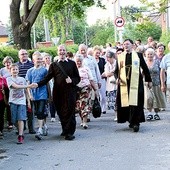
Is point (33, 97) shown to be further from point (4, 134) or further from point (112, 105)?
point (112, 105)


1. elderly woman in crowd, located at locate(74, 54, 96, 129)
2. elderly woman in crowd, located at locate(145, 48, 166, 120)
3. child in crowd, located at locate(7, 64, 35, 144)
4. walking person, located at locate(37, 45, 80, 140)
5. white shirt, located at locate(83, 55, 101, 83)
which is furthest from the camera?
white shirt, located at locate(83, 55, 101, 83)

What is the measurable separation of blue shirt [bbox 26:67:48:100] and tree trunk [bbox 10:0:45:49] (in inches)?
351

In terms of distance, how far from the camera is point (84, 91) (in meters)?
11.7

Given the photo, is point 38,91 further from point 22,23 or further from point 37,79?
point 22,23

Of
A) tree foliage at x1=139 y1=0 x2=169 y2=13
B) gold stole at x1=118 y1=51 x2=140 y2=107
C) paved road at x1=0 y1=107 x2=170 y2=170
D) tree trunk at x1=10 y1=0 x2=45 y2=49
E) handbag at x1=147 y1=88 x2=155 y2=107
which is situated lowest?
paved road at x1=0 y1=107 x2=170 y2=170

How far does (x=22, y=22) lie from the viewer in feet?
66.1

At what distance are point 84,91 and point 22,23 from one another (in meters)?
9.12

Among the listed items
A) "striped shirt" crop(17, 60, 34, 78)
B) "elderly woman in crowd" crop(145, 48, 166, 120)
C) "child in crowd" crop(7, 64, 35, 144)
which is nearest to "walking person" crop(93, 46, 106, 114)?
"elderly woman in crowd" crop(145, 48, 166, 120)

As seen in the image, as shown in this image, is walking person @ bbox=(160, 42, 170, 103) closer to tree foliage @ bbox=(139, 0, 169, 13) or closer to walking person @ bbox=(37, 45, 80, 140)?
walking person @ bbox=(37, 45, 80, 140)

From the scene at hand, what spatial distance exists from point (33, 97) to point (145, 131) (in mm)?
2575

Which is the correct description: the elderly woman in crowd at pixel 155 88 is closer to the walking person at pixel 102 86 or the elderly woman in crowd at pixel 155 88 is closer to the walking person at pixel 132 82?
the walking person at pixel 132 82

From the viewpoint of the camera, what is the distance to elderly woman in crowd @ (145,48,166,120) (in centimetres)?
1246

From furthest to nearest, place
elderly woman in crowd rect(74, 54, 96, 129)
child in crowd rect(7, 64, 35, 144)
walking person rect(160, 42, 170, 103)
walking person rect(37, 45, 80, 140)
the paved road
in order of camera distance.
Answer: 1. elderly woman in crowd rect(74, 54, 96, 129)
2. walking person rect(160, 42, 170, 103)
3. walking person rect(37, 45, 80, 140)
4. child in crowd rect(7, 64, 35, 144)
5. the paved road

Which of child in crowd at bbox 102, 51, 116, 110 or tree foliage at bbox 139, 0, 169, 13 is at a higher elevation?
tree foliage at bbox 139, 0, 169, 13
